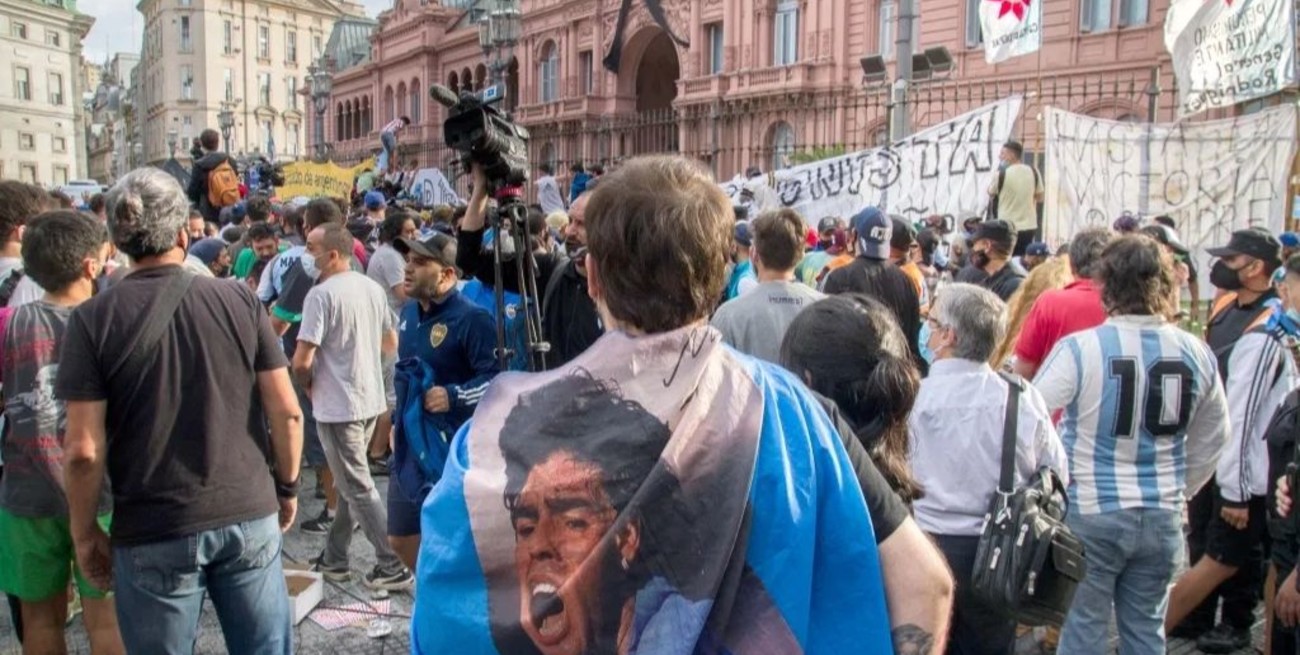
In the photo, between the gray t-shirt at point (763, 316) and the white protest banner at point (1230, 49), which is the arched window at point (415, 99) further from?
the gray t-shirt at point (763, 316)

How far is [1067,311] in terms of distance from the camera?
439 centimetres

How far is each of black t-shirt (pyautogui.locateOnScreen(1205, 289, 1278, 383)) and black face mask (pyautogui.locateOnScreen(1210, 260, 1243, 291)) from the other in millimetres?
106

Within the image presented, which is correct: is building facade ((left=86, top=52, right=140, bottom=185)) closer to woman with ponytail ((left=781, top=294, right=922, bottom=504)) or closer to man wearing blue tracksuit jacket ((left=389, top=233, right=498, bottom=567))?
man wearing blue tracksuit jacket ((left=389, top=233, right=498, bottom=567))

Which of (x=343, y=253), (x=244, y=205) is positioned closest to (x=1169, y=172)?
(x=343, y=253)

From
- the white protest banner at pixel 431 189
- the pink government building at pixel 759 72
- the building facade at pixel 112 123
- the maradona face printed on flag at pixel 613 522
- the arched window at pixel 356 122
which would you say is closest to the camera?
the maradona face printed on flag at pixel 613 522

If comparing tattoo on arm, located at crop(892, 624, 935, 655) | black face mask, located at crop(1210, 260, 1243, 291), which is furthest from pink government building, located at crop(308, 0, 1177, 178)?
tattoo on arm, located at crop(892, 624, 935, 655)

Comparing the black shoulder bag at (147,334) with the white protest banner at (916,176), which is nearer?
the black shoulder bag at (147,334)

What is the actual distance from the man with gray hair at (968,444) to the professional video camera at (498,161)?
1345 mm

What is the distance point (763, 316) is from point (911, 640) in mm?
2720

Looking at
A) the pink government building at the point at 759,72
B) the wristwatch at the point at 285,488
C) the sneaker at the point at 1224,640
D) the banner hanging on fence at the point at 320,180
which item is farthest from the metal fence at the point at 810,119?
the wristwatch at the point at 285,488

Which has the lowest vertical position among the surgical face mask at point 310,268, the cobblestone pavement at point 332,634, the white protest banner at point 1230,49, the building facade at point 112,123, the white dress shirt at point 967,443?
the cobblestone pavement at point 332,634

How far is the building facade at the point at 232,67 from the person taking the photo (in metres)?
84.2

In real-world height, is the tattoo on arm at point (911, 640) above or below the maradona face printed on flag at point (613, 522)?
below

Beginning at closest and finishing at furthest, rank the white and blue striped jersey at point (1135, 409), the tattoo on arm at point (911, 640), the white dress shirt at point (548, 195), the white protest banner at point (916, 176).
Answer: the tattoo on arm at point (911, 640), the white and blue striped jersey at point (1135, 409), the white protest banner at point (916, 176), the white dress shirt at point (548, 195)
